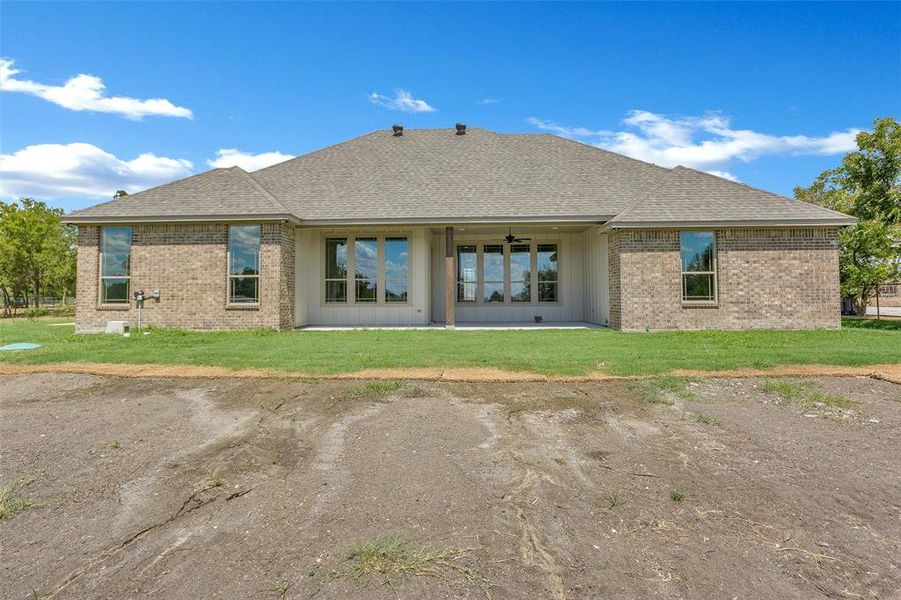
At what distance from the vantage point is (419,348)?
9492 mm

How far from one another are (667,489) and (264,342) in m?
9.35

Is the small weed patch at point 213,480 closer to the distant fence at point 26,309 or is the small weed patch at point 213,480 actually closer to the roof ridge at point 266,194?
the roof ridge at point 266,194

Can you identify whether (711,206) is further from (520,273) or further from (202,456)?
(202,456)

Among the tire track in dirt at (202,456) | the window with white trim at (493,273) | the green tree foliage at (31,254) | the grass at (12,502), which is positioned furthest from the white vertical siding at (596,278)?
the green tree foliage at (31,254)

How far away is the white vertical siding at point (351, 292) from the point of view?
568 inches

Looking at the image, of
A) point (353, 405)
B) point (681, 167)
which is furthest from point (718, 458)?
point (681, 167)

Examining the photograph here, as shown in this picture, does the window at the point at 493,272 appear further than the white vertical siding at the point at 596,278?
Yes

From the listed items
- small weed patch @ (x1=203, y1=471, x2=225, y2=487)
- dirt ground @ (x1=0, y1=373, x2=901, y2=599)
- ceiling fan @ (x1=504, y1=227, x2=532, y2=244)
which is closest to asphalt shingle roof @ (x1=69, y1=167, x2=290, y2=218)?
ceiling fan @ (x1=504, y1=227, x2=532, y2=244)

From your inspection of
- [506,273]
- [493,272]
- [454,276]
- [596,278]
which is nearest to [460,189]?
[454,276]

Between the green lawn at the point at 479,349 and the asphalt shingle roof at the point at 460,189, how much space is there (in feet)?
11.1

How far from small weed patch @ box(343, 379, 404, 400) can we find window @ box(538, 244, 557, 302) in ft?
34.2

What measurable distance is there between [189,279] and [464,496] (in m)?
12.5

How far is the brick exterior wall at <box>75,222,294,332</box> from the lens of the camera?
12781 mm

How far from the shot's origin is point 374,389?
6.11m
